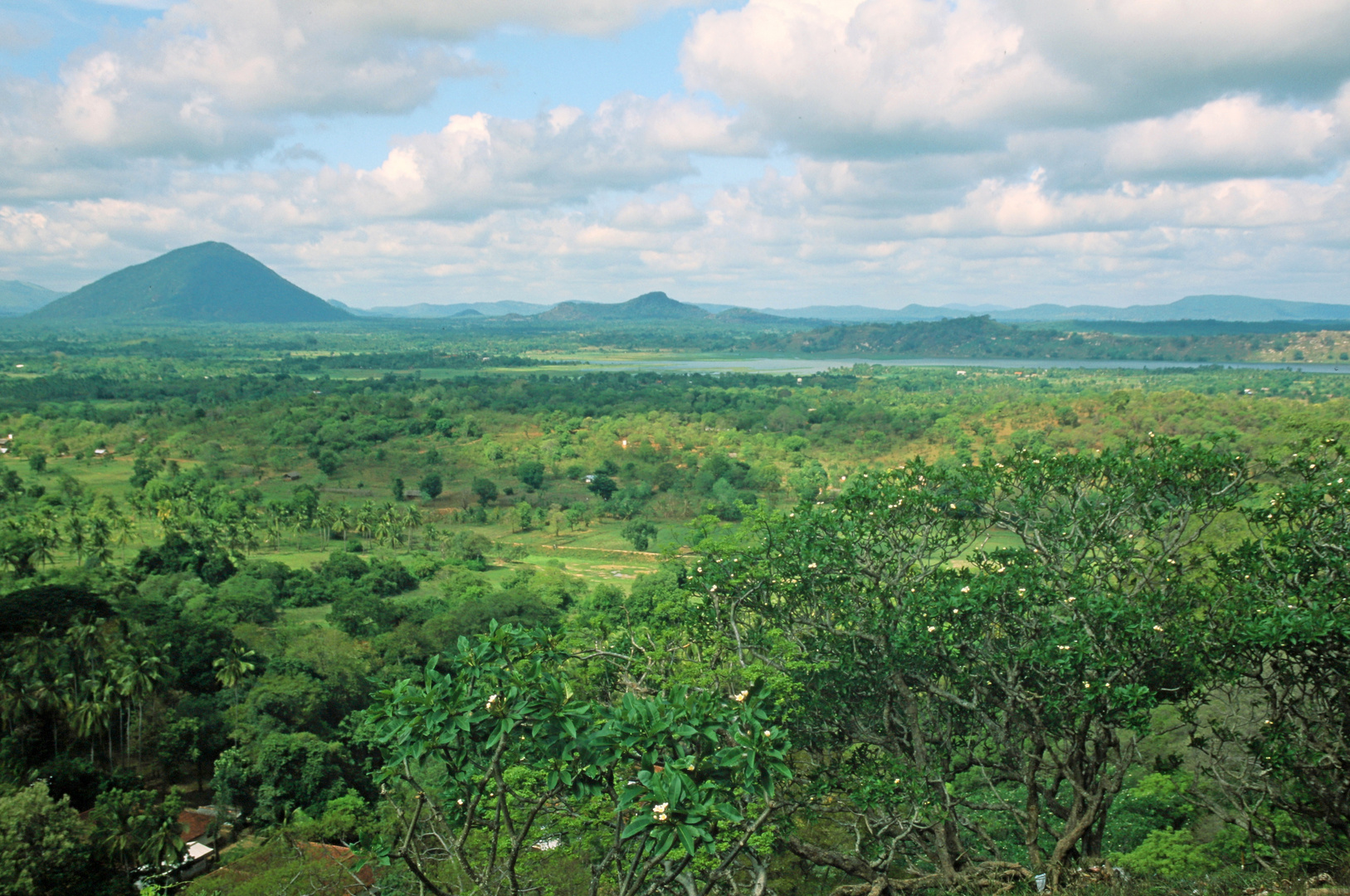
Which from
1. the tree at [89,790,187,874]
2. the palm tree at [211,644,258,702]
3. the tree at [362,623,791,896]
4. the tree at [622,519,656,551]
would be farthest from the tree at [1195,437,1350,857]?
the tree at [622,519,656,551]

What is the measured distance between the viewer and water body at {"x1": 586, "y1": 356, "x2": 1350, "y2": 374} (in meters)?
143

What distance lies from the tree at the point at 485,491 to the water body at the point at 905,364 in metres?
87.1

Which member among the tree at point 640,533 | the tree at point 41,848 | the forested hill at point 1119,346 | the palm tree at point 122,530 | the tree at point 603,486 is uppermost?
the forested hill at point 1119,346

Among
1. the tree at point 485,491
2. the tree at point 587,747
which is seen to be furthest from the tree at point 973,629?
the tree at point 485,491

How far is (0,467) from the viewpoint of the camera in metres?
57.2

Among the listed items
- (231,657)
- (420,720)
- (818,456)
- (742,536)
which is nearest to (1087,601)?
(742,536)

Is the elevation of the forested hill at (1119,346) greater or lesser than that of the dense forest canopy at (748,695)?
greater

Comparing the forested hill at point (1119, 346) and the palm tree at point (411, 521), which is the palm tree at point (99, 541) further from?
the forested hill at point (1119, 346)

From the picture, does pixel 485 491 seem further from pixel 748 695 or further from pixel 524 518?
pixel 748 695

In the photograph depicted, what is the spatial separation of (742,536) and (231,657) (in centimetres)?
2159

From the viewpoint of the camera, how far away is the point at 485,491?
208 feet

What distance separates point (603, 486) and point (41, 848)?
51.5 metres

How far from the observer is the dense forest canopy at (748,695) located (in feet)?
15.7

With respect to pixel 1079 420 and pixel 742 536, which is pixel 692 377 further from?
pixel 742 536
